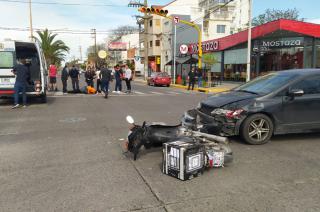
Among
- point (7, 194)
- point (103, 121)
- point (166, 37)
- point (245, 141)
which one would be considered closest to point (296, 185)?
point (245, 141)

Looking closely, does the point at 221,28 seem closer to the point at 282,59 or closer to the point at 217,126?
the point at 282,59

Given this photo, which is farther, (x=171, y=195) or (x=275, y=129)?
(x=275, y=129)

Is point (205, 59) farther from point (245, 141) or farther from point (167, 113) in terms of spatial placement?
point (245, 141)

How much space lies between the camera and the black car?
6391 millimetres

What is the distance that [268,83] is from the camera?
7188 millimetres

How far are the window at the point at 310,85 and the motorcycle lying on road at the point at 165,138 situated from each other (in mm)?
2366

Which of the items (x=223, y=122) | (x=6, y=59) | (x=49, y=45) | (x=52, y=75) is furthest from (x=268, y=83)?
(x=49, y=45)

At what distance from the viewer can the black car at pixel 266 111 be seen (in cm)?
639

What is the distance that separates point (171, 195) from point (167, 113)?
7.04 metres

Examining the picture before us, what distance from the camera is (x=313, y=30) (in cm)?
2353

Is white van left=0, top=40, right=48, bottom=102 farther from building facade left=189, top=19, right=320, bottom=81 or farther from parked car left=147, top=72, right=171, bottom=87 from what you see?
parked car left=147, top=72, right=171, bottom=87

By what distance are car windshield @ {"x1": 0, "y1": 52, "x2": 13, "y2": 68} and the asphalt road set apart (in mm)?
6603

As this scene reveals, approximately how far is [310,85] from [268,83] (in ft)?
2.80

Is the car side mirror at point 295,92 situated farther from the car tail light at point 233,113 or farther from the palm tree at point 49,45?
the palm tree at point 49,45
